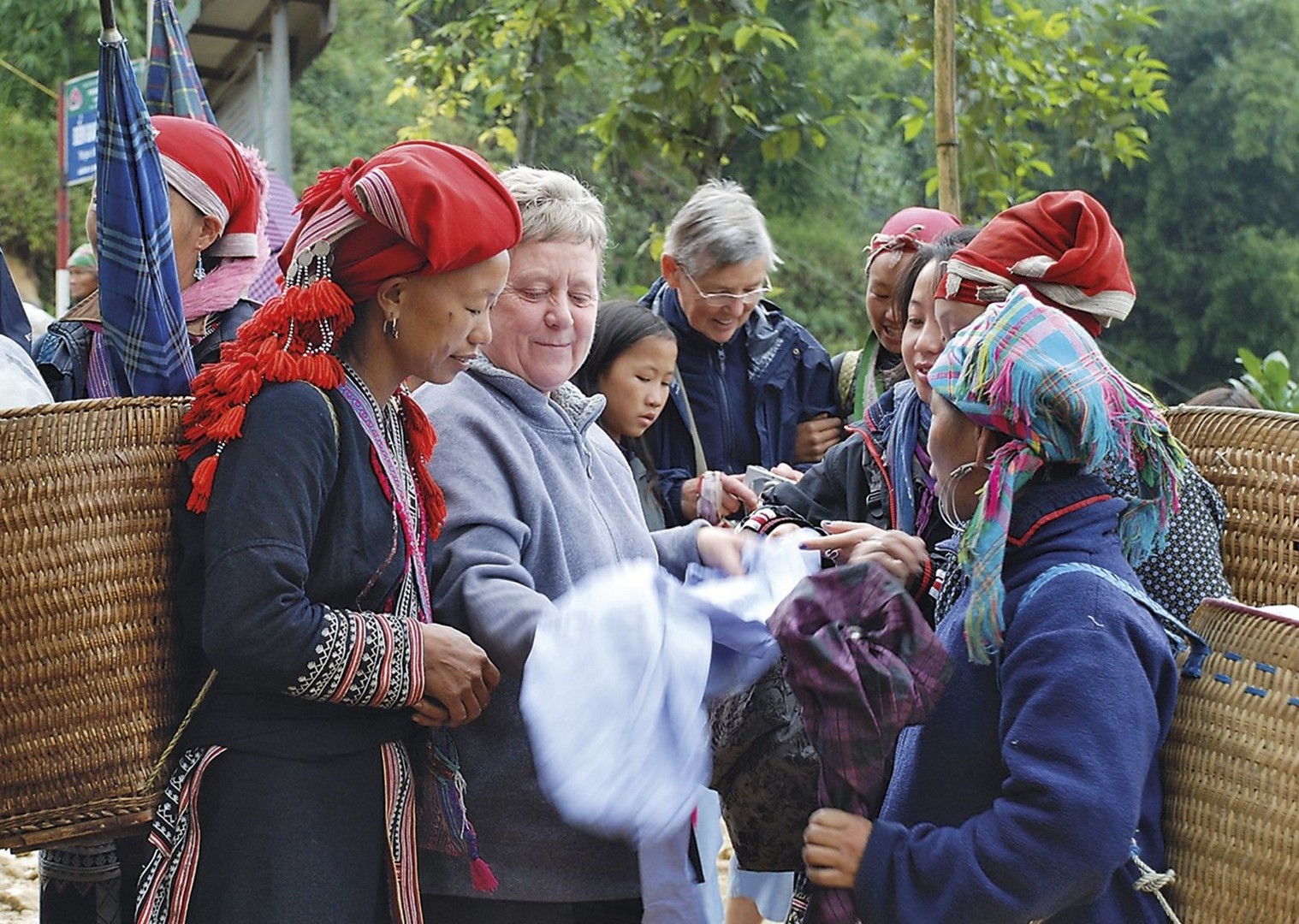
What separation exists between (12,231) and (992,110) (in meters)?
18.7

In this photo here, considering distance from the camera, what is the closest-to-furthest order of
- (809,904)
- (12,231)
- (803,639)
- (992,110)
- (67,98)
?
1. (803,639)
2. (809,904)
3. (992,110)
4. (67,98)
5. (12,231)

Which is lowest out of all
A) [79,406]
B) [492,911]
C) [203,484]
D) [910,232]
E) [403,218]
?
[492,911]

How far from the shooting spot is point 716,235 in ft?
13.0

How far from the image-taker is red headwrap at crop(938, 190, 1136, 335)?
2.57 metres

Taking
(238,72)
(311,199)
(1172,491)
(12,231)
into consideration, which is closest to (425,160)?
(311,199)

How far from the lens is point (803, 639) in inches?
77.8

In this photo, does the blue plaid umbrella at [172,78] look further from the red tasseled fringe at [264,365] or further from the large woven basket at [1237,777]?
the large woven basket at [1237,777]

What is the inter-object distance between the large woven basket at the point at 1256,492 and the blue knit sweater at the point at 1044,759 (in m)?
0.45

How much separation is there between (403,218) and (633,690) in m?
0.79

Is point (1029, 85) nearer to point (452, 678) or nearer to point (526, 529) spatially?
point (526, 529)

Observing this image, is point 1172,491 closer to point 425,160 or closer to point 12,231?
point 425,160

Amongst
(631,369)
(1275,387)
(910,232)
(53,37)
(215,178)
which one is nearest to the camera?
(215,178)

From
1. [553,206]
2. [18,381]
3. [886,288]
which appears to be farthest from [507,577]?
[886,288]

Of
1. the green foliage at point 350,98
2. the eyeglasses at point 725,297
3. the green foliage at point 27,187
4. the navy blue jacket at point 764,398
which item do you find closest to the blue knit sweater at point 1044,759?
the navy blue jacket at point 764,398
